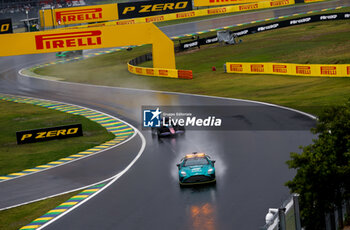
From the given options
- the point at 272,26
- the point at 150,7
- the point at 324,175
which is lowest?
the point at 272,26

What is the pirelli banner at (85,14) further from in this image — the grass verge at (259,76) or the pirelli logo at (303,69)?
the pirelli logo at (303,69)

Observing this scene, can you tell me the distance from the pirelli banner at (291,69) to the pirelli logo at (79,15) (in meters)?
33.3

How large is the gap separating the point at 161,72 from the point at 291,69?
645 inches

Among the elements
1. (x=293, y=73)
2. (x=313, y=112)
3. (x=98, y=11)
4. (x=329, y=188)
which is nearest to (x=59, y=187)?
(x=329, y=188)

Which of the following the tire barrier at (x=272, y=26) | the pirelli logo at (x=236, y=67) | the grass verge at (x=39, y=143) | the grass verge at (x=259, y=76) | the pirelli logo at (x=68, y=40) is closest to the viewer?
the grass verge at (x=39, y=143)

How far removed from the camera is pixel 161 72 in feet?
227

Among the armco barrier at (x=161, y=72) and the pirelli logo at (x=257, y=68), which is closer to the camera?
the pirelli logo at (x=257, y=68)

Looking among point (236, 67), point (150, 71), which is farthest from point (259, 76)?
point (150, 71)

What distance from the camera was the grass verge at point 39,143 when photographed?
3812 cm

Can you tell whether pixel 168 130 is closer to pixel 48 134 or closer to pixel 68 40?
pixel 48 134

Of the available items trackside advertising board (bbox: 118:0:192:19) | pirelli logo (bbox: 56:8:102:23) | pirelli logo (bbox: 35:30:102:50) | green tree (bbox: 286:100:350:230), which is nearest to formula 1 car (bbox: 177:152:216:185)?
green tree (bbox: 286:100:350:230)

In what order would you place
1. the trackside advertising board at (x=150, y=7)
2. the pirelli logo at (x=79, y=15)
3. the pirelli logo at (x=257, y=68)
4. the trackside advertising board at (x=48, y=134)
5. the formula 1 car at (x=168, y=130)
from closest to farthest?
the formula 1 car at (x=168, y=130) < the trackside advertising board at (x=48, y=134) < the pirelli logo at (x=257, y=68) < the pirelli logo at (x=79, y=15) < the trackside advertising board at (x=150, y=7)

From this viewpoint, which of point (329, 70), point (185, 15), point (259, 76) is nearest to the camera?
point (329, 70)

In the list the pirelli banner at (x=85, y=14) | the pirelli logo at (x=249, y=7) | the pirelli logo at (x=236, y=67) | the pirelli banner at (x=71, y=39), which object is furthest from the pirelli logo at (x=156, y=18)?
the pirelli logo at (x=236, y=67)
